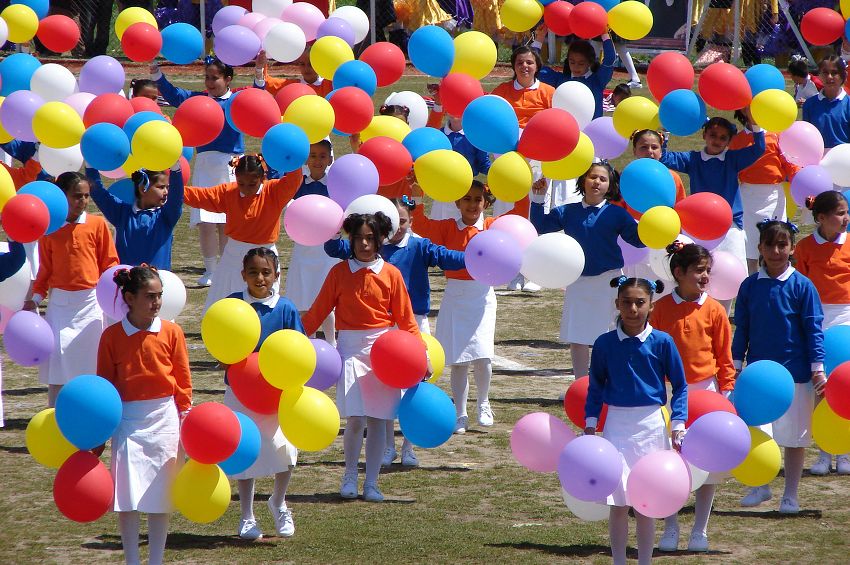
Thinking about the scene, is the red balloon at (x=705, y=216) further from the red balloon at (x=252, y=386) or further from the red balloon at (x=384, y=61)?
the red balloon at (x=384, y=61)

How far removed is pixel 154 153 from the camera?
8555 mm

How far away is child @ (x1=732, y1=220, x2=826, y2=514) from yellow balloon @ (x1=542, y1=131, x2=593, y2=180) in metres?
1.64

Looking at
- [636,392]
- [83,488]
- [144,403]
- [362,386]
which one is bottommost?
[83,488]

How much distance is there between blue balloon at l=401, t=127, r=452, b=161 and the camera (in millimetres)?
9266

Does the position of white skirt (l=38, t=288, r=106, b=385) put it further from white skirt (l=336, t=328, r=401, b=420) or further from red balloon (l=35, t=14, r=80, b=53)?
red balloon (l=35, t=14, r=80, b=53)

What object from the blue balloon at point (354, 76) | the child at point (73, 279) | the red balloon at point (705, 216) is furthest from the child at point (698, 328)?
the blue balloon at point (354, 76)

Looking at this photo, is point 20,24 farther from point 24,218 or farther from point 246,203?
point 24,218

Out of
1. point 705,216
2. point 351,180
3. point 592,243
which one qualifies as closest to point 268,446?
point 351,180

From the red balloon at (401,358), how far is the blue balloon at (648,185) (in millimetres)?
1914

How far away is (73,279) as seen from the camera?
869 cm

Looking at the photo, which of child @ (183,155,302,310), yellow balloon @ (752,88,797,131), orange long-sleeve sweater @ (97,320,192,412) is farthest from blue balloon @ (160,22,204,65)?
orange long-sleeve sweater @ (97,320,192,412)

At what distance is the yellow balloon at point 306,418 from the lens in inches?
273

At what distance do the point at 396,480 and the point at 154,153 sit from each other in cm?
243

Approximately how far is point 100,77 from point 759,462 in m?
6.14
